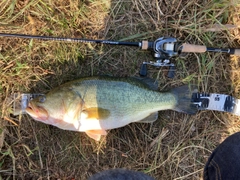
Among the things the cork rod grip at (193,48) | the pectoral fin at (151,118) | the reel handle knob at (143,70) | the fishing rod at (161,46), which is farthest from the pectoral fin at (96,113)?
the cork rod grip at (193,48)

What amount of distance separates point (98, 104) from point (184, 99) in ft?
3.38

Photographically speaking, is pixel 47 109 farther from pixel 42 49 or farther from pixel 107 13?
pixel 107 13

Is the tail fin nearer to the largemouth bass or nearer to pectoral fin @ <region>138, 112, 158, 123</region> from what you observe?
the largemouth bass

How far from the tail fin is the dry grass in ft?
0.73

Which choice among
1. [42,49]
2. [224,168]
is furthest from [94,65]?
[224,168]

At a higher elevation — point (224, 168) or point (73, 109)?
point (73, 109)

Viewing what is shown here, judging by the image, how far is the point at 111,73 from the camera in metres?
3.21

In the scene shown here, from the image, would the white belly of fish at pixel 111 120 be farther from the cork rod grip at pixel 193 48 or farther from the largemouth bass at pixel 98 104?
the cork rod grip at pixel 193 48

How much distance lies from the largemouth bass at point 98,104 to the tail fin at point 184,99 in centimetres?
1

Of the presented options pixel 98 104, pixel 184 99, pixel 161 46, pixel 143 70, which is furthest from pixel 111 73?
pixel 184 99

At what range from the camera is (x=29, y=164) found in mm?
3152

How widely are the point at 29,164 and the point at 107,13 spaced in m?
2.11

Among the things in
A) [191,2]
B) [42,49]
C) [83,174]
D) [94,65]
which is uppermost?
[191,2]

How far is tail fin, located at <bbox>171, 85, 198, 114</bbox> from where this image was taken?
3004 mm
